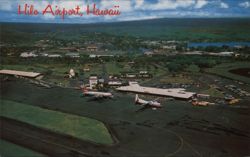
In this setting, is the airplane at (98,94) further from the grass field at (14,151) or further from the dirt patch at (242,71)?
the dirt patch at (242,71)

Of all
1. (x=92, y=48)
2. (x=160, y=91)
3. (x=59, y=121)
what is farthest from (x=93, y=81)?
(x=59, y=121)

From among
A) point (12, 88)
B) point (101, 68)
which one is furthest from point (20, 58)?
A: point (101, 68)

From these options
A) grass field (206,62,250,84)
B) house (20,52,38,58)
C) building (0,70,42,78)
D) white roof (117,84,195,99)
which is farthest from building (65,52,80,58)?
grass field (206,62,250,84)

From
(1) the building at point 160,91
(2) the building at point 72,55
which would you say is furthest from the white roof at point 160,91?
(2) the building at point 72,55

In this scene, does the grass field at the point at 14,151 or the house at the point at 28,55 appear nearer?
the grass field at the point at 14,151

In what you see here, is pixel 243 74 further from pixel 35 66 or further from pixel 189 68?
pixel 35 66
